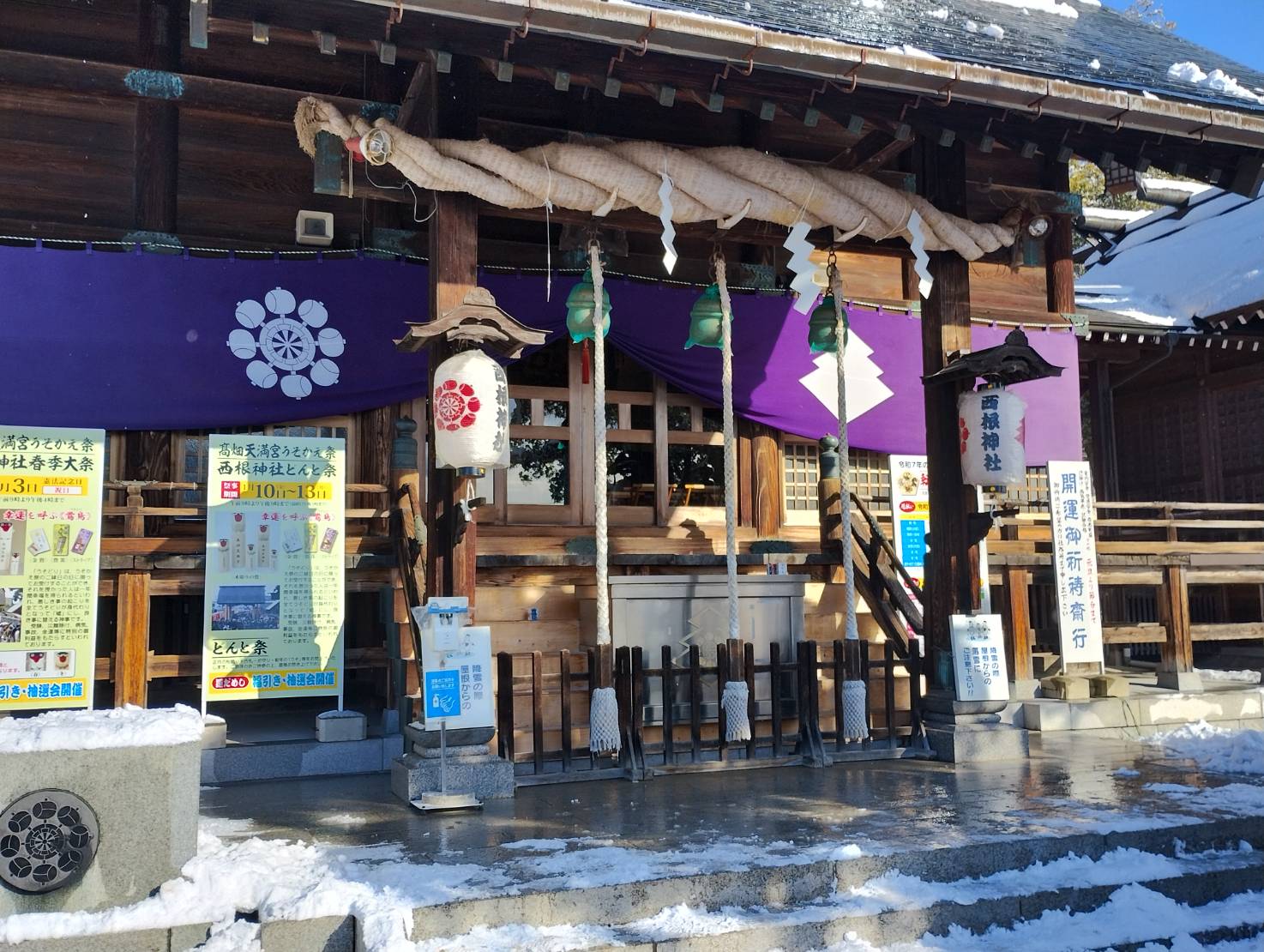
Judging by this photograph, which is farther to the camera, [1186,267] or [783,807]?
[1186,267]

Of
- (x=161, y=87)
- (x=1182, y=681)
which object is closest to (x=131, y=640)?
(x=161, y=87)

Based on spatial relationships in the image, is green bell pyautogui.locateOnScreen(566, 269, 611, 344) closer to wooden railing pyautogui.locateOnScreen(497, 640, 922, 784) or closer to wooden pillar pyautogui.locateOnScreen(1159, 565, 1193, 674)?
wooden railing pyautogui.locateOnScreen(497, 640, 922, 784)

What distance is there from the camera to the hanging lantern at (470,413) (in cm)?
Result: 695

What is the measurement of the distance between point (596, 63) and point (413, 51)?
1273mm

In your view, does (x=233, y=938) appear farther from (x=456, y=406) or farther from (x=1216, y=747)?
→ (x=1216, y=747)

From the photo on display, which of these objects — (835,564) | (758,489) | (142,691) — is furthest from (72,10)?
(835,564)

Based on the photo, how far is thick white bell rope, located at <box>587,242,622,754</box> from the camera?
747 cm

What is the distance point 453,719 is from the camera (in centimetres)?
686

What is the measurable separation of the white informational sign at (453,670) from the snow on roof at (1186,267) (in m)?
10.5

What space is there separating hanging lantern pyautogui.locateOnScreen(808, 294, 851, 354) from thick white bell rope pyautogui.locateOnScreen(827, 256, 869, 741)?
2 cm

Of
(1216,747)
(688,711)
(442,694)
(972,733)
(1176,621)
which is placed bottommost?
(1216,747)

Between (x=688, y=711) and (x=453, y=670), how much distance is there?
226 centimetres

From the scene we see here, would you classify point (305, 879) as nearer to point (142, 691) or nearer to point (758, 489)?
point (142, 691)

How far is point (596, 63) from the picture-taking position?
7359 millimetres
